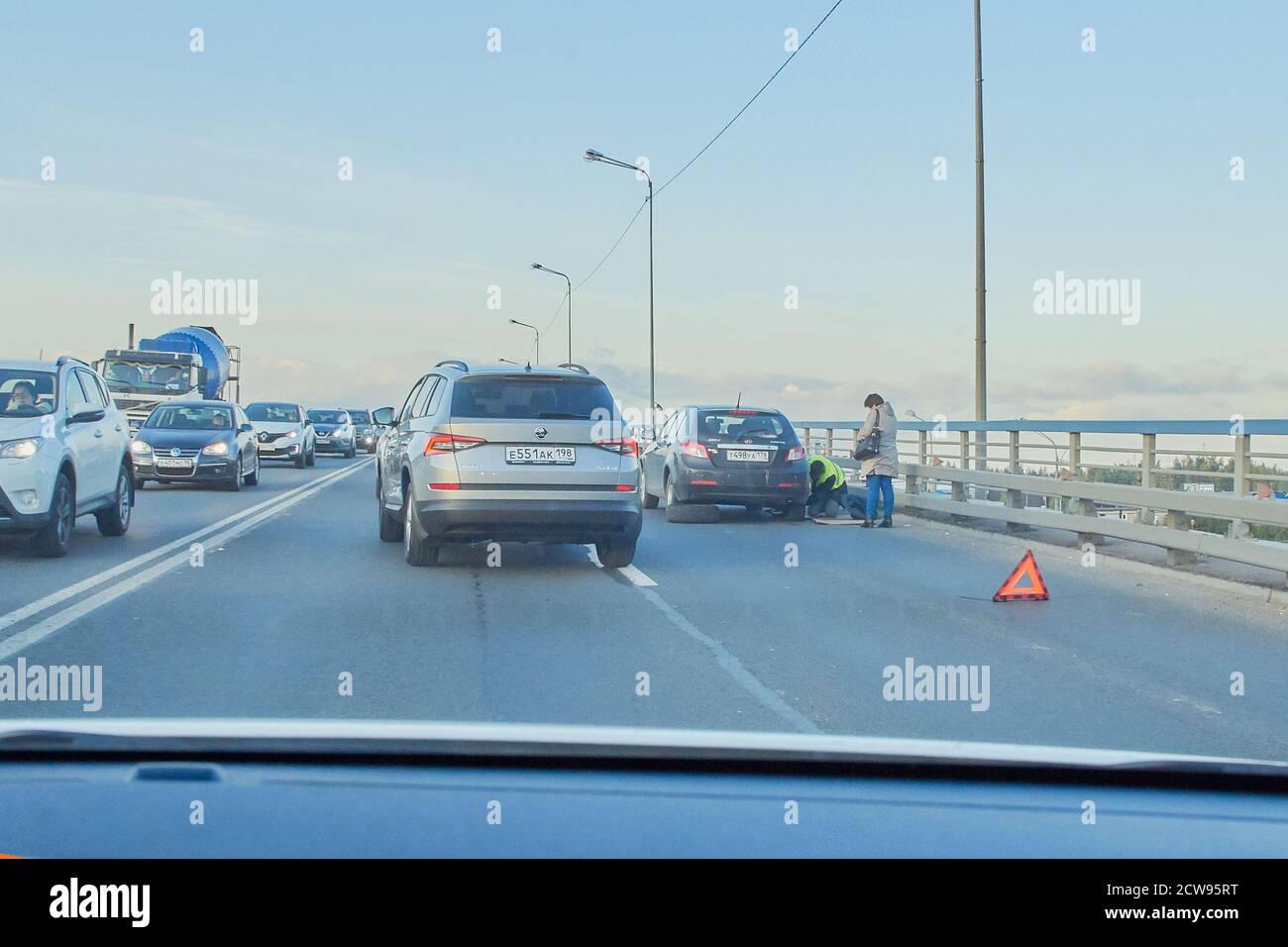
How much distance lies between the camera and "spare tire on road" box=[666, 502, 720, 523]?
58.8 feet

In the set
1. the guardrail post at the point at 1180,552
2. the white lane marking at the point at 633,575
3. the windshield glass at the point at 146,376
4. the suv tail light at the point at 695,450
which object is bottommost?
the white lane marking at the point at 633,575

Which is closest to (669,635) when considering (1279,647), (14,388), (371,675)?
(371,675)

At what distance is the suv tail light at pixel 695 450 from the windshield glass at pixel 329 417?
28193 mm

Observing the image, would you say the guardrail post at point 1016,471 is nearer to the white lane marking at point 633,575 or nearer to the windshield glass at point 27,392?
the white lane marking at point 633,575

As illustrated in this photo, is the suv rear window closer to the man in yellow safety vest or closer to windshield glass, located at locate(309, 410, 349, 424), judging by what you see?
the man in yellow safety vest

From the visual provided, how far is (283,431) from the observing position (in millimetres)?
32812

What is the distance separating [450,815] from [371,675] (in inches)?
196

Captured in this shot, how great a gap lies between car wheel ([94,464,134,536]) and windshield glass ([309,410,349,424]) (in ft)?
97.1

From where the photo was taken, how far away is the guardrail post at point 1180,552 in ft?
41.4

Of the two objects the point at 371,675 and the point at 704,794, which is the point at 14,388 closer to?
the point at 371,675

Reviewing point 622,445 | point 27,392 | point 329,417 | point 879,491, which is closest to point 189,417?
point 27,392

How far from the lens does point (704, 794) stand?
221cm

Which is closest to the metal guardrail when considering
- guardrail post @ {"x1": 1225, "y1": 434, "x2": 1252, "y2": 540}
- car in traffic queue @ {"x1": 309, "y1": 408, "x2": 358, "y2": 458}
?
guardrail post @ {"x1": 1225, "y1": 434, "x2": 1252, "y2": 540}

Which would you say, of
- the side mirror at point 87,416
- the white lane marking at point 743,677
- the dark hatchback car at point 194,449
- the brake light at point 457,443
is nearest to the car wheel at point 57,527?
the side mirror at point 87,416
